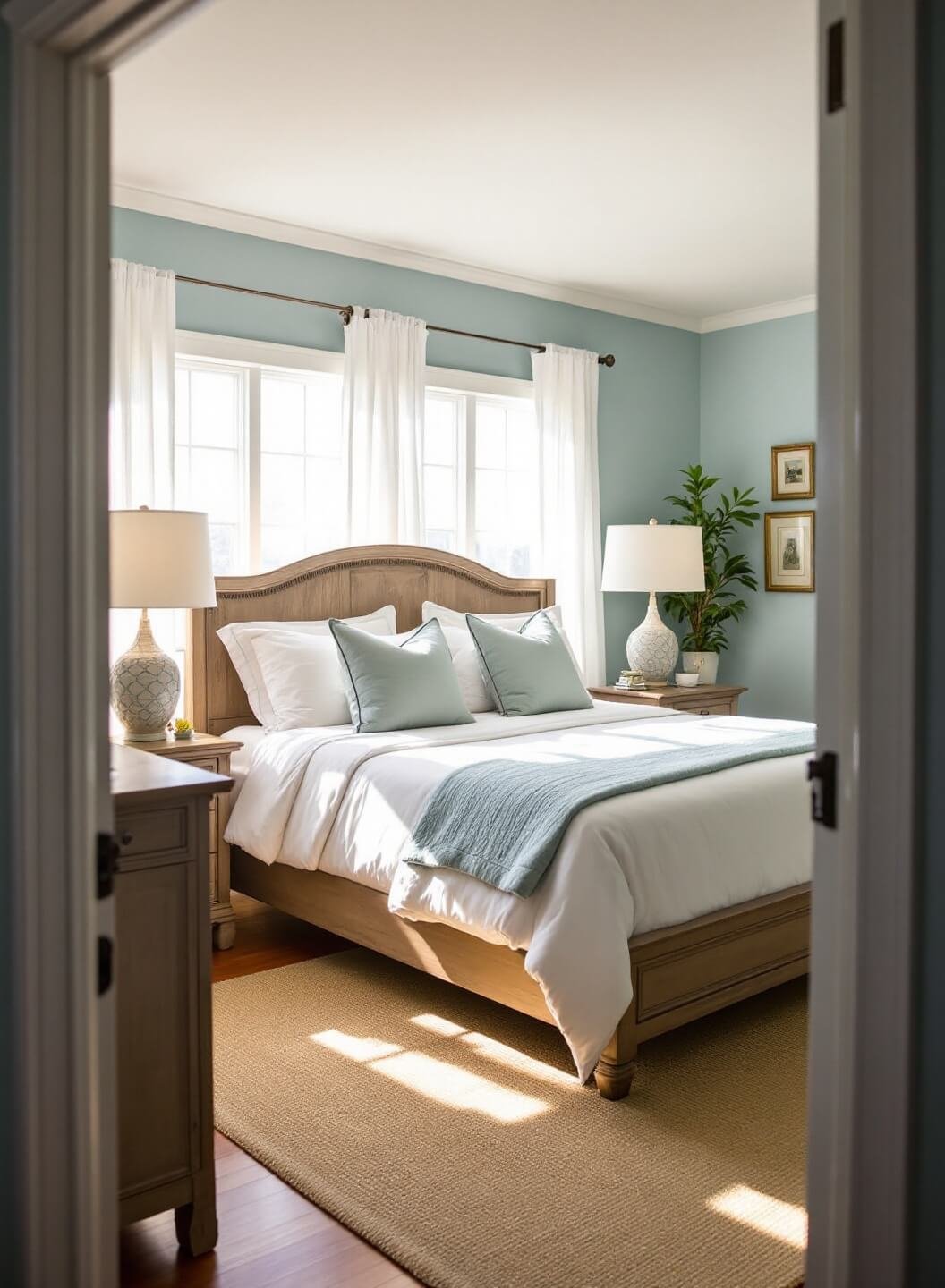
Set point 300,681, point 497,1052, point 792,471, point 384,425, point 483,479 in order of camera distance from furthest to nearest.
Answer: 1. point 792,471
2. point 483,479
3. point 384,425
4. point 300,681
5. point 497,1052

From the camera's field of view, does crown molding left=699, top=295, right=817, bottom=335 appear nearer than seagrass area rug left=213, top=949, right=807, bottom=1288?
No

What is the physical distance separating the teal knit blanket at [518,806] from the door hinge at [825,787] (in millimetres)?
1743

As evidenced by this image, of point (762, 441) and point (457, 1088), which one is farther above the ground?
point (762, 441)

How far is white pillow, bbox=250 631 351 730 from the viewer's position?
14.1ft

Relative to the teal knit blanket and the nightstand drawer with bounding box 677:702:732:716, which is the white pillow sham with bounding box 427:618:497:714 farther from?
the nightstand drawer with bounding box 677:702:732:716

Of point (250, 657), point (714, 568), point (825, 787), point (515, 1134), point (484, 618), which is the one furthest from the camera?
point (714, 568)

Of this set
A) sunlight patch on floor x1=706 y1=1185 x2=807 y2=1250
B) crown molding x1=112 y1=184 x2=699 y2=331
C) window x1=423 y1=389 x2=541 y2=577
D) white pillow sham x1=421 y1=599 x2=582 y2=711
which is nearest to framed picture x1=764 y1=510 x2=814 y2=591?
crown molding x1=112 y1=184 x2=699 y2=331

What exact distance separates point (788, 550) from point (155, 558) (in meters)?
3.88

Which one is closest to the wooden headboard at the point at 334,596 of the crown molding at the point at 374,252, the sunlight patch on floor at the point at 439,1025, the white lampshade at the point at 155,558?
the white lampshade at the point at 155,558

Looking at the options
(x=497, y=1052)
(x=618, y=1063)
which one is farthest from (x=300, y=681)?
(x=618, y=1063)

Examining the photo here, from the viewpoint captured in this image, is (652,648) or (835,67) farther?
(652,648)

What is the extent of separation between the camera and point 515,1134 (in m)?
2.69

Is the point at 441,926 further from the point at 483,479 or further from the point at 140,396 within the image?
the point at 483,479

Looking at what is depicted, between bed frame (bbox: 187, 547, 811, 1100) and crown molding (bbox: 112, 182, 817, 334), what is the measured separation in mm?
1374
